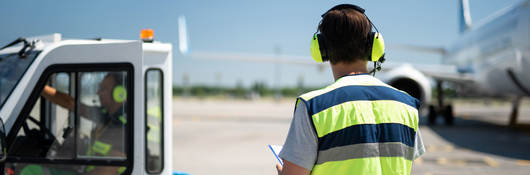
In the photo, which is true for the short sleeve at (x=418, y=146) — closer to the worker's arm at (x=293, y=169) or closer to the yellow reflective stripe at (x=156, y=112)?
the worker's arm at (x=293, y=169)

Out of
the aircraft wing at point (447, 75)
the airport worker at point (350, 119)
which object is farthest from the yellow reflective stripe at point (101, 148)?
the aircraft wing at point (447, 75)

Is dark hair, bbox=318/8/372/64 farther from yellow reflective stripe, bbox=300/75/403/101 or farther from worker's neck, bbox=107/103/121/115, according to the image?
worker's neck, bbox=107/103/121/115

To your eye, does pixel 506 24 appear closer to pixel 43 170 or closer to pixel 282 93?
pixel 43 170

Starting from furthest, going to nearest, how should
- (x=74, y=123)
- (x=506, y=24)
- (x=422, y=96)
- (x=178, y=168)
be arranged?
(x=422, y=96)
(x=506, y=24)
(x=178, y=168)
(x=74, y=123)

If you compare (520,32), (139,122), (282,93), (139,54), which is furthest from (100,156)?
(282,93)

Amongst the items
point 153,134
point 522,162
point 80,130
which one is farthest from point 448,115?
point 80,130

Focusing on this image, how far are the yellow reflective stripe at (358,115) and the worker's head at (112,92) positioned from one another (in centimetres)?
153

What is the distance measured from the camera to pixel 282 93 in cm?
6675

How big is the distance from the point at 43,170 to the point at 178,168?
419 centimetres

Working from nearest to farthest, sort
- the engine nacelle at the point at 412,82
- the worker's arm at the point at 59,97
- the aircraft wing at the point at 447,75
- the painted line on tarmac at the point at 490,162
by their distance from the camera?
the worker's arm at the point at 59,97
the painted line on tarmac at the point at 490,162
the engine nacelle at the point at 412,82
the aircraft wing at the point at 447,75

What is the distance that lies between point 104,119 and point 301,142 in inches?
66.1

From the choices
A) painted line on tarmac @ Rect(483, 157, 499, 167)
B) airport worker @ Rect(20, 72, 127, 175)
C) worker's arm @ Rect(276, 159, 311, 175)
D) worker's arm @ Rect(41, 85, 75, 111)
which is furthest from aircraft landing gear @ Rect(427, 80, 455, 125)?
worker's arm @ Rect(276, 159, 311, 175)

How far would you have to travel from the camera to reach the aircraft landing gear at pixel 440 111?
15.0 meters

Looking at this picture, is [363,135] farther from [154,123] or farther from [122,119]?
[122,119]
